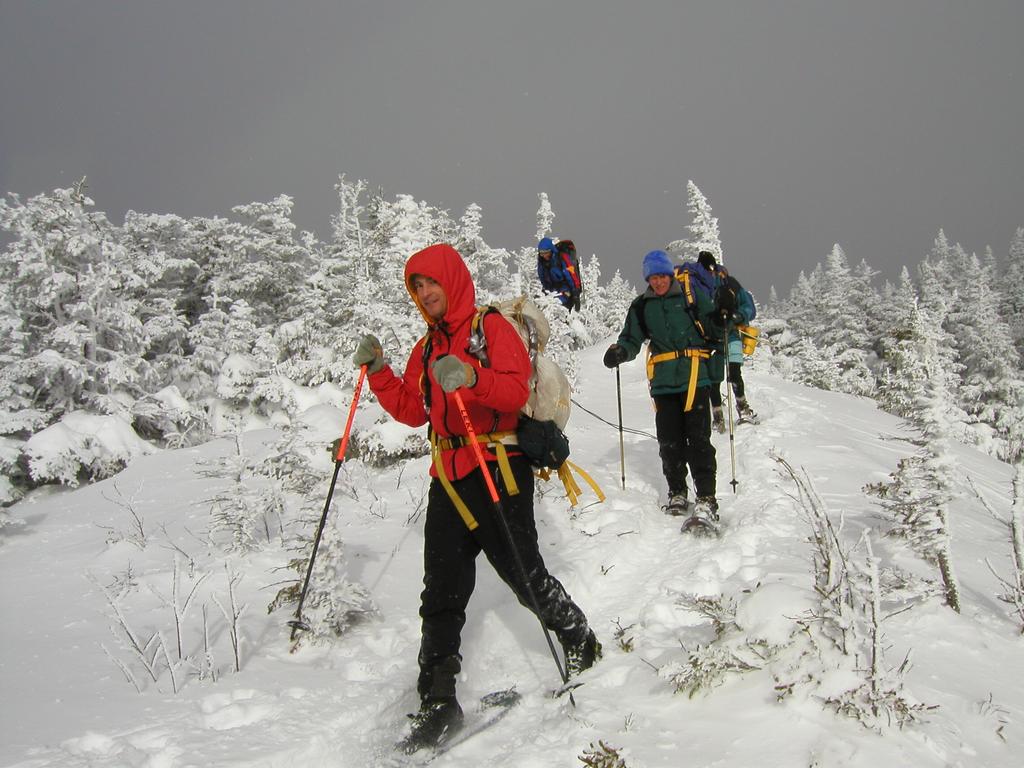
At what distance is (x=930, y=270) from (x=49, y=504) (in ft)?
210

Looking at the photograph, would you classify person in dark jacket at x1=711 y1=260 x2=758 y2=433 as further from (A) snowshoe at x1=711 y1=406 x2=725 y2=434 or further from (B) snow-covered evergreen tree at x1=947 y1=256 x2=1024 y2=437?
(B) snow-covered evergreen tree at x1=947 y1=256 x2=1024 y2=437

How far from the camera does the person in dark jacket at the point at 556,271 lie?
9.45 m

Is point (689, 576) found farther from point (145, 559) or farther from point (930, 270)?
point (930, 270)

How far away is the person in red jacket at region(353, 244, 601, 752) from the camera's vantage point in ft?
11.0

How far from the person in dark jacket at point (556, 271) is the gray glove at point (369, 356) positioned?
19.7 feet

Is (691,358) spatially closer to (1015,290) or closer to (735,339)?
(735,339)

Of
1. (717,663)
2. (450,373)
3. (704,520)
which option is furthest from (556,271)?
(717,663)

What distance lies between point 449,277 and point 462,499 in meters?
1.24

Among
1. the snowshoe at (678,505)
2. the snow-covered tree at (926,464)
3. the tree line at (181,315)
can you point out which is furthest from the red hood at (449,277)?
the tree line at (181,315)

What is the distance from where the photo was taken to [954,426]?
3816mm

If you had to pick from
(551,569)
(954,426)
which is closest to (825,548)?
(954,426)

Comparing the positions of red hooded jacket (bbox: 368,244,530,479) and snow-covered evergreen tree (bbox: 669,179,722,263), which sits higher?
snow-covered evergreen tree (bbox: 669,179,722,263)

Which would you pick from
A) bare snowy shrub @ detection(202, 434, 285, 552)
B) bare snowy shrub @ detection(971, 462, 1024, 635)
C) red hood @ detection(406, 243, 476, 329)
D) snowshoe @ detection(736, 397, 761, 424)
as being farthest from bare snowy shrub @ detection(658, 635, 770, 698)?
snowshoe @ detection(736, 397, 761, 424)

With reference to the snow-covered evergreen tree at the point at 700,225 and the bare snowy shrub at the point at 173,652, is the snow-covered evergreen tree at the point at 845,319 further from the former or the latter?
the bare snowy shrub at the point at 173,652
